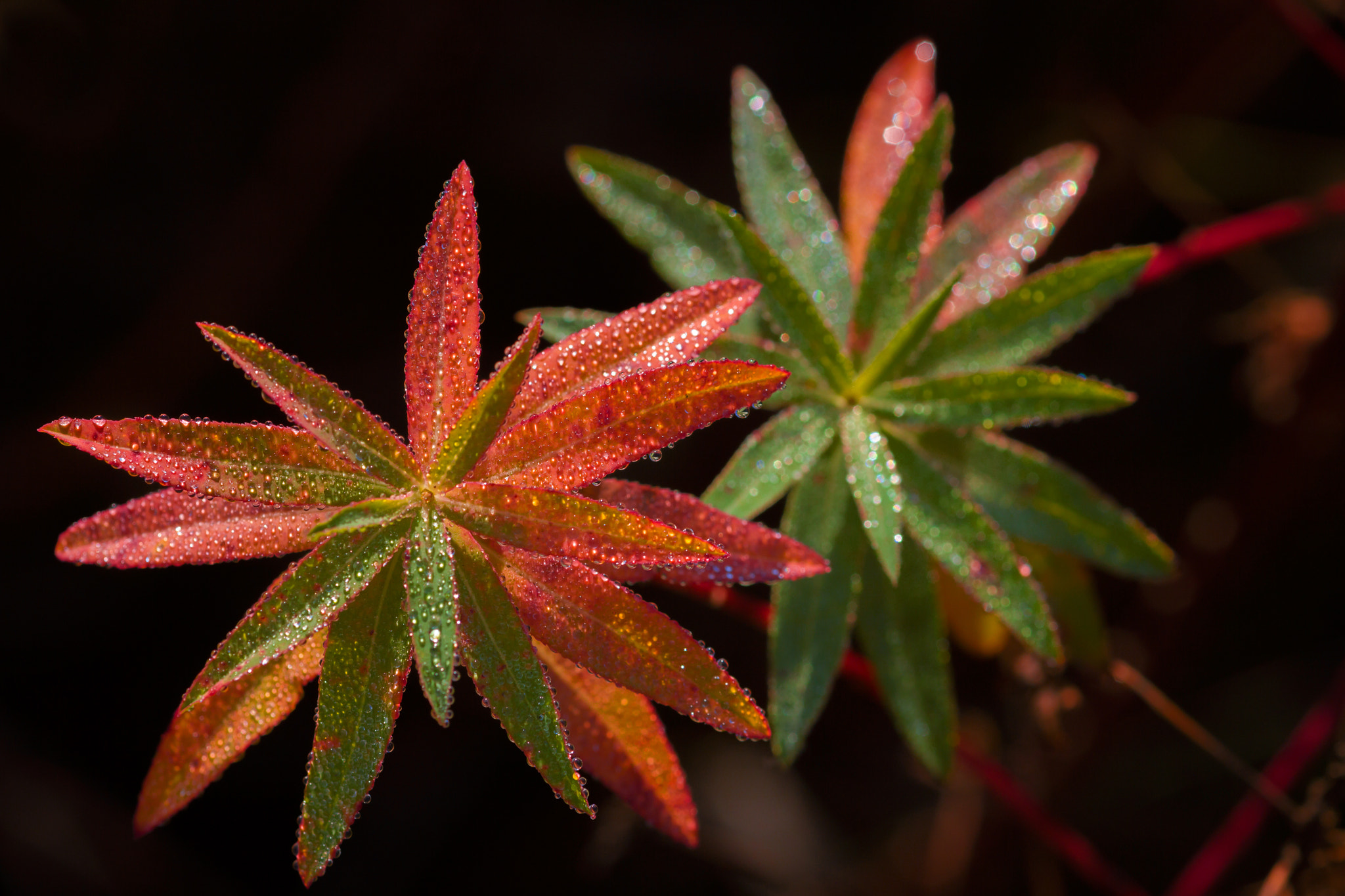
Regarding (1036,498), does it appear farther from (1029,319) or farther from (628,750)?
(628,750)

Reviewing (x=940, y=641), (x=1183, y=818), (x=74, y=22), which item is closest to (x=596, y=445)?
(x=940, y=641)

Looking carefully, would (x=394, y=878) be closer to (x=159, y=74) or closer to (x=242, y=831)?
(x=242, y=831)

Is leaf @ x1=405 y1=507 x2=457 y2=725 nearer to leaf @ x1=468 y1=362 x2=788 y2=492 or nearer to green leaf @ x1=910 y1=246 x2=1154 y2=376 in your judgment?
leaf @ x1=468 y1=362 x2=788 y2=492

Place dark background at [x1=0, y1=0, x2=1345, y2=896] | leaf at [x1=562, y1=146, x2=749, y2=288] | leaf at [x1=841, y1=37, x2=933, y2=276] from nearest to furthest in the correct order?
leaf at [x1=562, y1=146, x2=749, y2=288] → leaf at [x1=841, y1=37, x2=933, y2=276] → dark background at [x1=0, y1=0, x2=1345, y2=896]

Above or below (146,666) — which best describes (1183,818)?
above

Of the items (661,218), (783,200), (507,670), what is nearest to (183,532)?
(507,670)

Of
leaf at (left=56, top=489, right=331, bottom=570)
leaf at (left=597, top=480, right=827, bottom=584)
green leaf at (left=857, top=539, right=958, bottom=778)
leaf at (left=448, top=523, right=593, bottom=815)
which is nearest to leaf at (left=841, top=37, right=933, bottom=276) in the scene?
green leaf at (left=857, top=539, right=958, bottom=778)

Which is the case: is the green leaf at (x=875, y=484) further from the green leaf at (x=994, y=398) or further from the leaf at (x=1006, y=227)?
the leaf at (x=1006, y=227)
